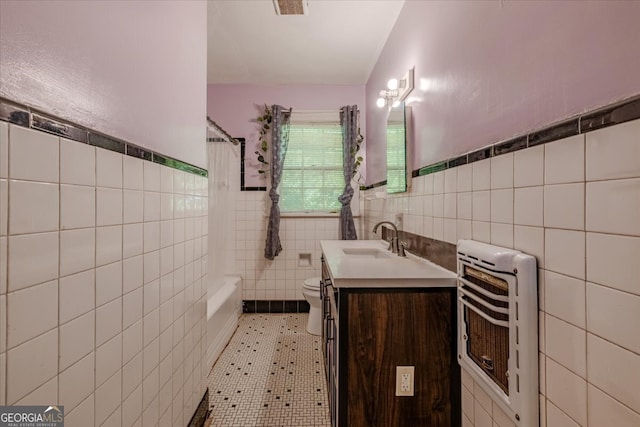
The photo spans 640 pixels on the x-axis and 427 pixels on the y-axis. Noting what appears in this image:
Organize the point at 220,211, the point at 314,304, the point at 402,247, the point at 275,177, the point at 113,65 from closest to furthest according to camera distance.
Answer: the point at 113,65
the point at 402,247
the point at 314,304
the point at 220,211
the point at 275,177

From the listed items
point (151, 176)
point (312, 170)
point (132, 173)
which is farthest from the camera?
point (312, 170)

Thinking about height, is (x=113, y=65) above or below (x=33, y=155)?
above

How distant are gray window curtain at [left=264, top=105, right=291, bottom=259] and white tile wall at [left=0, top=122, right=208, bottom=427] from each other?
1832 mm

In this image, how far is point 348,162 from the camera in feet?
10.7

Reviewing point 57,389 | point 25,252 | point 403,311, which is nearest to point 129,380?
point 57,389

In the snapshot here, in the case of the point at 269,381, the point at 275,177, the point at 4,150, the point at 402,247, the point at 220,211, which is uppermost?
the point at 275,177

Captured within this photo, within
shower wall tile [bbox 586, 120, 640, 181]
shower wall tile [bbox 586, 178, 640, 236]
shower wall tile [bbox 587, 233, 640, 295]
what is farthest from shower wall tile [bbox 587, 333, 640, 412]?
shower wall tile [bbox 586, 120, 640, 181]

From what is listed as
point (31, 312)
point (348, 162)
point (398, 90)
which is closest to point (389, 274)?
point (31, 312)

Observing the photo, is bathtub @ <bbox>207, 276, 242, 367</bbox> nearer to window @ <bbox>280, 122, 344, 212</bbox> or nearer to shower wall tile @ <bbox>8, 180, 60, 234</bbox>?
window @ <bbox>280, 122, 344, 212</bbox>

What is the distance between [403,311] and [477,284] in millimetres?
321

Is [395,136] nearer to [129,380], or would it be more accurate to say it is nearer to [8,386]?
[129,380]

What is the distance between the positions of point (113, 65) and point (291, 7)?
1582 millimetres

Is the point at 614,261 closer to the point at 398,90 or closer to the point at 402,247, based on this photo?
the point at 402,247

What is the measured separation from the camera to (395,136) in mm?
2176
